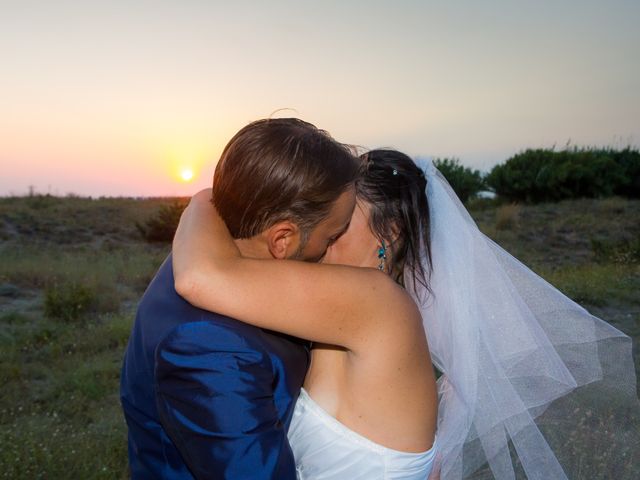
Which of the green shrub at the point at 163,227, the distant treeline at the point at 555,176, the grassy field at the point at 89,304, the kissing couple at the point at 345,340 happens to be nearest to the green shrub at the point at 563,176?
the distant treeline at the point at 555,176

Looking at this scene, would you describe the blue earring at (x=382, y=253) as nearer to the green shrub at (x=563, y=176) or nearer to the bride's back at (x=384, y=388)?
the bride's back at (x=384, y=388)

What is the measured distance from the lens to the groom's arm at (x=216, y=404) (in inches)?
54.8

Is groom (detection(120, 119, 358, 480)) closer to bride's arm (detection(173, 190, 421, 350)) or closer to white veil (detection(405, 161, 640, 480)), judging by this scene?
bride's arm (detection(173, 190, 421, 350))

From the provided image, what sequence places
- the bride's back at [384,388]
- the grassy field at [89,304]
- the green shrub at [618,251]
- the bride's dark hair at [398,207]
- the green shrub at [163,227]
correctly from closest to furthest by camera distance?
the bride's back at [384,388] → the bride's dark hair at [398,207] → the grassy field at [89,304] → the green shrub at [618,251] → the green shrub at [163,227]

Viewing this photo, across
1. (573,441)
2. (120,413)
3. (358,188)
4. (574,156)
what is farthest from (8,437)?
(574,156)

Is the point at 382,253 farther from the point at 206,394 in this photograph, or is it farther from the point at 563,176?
the point at 563,176

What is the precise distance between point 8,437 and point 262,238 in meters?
3.82

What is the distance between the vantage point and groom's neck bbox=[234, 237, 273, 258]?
1.82 meters

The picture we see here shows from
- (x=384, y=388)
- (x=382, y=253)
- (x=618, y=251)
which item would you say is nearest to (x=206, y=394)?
(x=384, y=388)

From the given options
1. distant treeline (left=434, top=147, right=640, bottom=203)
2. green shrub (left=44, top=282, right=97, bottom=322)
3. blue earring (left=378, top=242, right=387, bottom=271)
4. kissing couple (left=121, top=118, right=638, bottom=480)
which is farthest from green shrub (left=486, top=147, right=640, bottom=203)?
blue earring (left=378, top=242, right=387, bottom=271)

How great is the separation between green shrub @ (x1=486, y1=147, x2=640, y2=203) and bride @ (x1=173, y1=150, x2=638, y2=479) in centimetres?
2033

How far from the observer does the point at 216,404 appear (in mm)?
1385

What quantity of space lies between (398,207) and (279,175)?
997mm

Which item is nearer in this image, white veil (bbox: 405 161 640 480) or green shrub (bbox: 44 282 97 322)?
white veil (bbox: 405 161 640 480)
